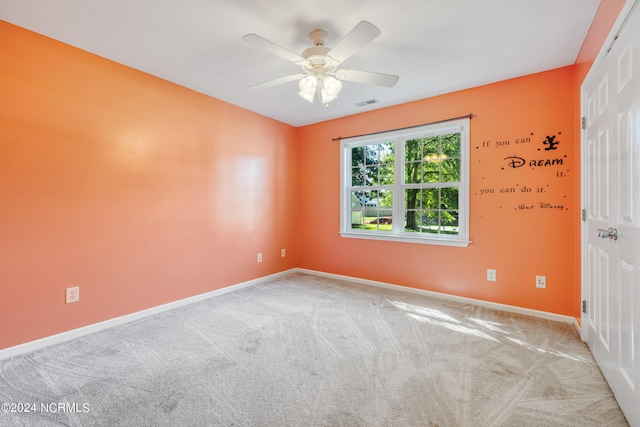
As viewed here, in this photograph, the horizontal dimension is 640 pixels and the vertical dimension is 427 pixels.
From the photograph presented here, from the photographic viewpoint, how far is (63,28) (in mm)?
2145

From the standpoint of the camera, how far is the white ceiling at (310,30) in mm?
1916

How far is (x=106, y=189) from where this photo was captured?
2598 millimetres

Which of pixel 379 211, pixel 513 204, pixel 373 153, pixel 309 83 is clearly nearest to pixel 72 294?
pixel 309 83

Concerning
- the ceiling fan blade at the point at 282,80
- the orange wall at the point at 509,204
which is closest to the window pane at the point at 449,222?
the orange wall at the point at 509,204

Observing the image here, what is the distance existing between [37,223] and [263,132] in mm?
2686

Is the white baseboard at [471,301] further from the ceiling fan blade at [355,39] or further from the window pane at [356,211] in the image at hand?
the ceiling fan blade at [355,39]

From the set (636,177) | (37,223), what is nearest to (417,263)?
(636,177)

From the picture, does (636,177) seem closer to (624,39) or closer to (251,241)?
(624,39)

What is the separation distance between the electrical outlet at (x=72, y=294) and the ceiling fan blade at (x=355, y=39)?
2.76 m

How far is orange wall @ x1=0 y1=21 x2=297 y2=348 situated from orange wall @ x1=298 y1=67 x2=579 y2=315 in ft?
6.92

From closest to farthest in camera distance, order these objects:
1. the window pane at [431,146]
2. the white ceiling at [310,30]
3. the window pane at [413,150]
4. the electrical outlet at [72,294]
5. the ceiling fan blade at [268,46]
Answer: the ceiling fan blade at [268,46] → the white ceiling at [310,30] → the electrical outlet at [72,294] → the window pane at [431,146] → the window pane at [413,150]

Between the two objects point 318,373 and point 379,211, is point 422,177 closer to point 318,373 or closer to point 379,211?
point 379,211

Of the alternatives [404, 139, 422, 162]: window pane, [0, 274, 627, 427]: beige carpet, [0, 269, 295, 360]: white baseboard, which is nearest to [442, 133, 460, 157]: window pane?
[404, 139, 422, 162]: window pane

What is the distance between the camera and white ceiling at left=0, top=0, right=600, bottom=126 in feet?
6.29
